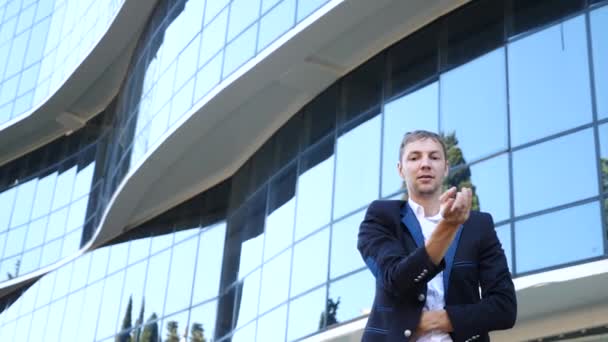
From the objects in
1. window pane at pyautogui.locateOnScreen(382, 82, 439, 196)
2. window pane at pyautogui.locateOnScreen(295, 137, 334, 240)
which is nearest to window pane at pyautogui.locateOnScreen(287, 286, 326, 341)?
window pane at pyautogui.locateOnScreen(295, 137, 334, 240)

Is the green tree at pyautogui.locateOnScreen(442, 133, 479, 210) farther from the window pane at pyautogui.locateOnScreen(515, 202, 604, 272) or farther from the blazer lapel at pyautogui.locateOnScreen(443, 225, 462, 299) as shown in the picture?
the blazer lapel at pyautogui.locateOnScreen(443, 225, 462, 299)

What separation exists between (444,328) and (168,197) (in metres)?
18.2

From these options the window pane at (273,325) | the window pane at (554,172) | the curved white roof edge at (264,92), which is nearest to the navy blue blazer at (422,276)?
the window pane at (554,172)

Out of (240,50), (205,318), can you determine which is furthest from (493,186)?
(205,318)

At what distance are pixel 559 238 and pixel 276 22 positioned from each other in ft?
20.6

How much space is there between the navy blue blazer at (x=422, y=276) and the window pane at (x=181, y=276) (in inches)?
662

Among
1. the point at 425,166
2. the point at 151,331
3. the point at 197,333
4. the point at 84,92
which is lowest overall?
the point at 425,166

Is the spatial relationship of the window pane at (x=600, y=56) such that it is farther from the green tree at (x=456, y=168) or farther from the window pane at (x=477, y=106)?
the green tree at (x=456, y=168)

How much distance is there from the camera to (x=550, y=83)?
12773mm

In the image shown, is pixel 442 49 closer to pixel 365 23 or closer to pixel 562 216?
pixel 365 23

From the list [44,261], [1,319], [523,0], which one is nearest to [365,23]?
[523,0]

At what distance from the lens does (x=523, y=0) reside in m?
13.6

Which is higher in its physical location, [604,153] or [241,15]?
[241,15]

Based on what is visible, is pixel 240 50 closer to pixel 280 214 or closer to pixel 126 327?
pixel 280 214
